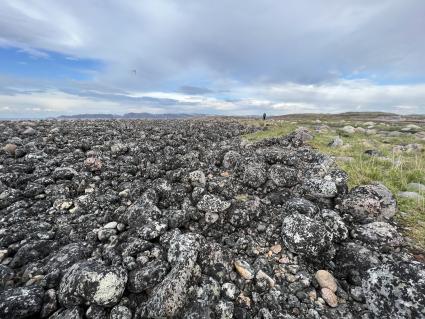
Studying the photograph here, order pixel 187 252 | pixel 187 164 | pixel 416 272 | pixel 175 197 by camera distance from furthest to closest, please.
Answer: pixel 187 164 < pixel 175 197 < pixel 187 252 < pixel 416 272

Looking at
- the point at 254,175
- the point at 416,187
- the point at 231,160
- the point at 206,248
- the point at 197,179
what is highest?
the point at 231,160

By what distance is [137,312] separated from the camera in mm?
3498

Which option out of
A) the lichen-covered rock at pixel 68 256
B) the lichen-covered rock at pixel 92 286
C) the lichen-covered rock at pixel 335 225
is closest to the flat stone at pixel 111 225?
the lichen-covered rock at pixel 68 256

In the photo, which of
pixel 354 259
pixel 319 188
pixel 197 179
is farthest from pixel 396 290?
pixel 197 179

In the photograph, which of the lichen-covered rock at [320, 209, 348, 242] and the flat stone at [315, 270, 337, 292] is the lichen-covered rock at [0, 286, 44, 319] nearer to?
the flat stone at [315, 270, 337, 292]

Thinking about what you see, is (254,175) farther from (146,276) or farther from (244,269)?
(146,276)

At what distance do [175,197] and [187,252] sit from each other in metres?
2.19

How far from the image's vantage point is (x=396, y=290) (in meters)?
3.25

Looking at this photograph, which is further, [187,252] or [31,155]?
[31,155]

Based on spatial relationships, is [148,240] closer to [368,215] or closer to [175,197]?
[175,197]

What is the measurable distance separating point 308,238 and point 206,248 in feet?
5.97

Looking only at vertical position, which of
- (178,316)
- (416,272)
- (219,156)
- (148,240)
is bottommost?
(178,316)

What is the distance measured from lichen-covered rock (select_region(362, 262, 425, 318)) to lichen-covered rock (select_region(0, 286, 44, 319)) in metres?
4.66

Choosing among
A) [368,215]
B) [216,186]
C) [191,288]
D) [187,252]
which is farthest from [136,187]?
[368,215]
